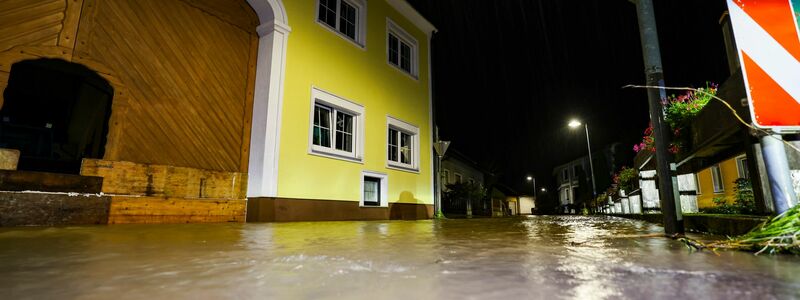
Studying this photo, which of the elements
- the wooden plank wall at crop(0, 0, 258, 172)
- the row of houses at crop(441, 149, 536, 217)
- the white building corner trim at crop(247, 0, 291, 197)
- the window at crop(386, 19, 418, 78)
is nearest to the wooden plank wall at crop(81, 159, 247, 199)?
the wooden plank wall at crop(0, 0, 258, 172)

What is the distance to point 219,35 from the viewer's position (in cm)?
632

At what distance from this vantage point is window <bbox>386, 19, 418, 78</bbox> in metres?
9.98

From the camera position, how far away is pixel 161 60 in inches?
218

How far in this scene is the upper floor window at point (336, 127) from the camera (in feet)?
24.1

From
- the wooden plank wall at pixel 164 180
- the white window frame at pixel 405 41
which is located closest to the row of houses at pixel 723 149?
the wooden plank wall at pixel 164 180

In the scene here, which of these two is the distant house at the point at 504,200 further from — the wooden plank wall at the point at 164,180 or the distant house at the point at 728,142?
the wooden plank wall at the point at 164,180

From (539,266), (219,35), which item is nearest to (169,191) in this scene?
(219,35)

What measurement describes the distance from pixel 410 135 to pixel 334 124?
3.04 m

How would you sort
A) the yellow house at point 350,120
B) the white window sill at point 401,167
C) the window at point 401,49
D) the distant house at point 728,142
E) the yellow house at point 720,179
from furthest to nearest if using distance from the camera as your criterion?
the yellow house at point 720,179, the window at point 401,49, the white window sill at point 401,167, the yellow house at point 350,120, the distant house at point 728,142

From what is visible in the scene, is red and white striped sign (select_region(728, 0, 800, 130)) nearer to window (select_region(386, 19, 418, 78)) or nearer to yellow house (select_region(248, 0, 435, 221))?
yellow house (select_region(248, 0, 435, 221))

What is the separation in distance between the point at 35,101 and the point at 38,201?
6.05m

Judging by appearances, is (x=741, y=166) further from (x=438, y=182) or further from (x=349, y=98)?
(x=349, y=98)

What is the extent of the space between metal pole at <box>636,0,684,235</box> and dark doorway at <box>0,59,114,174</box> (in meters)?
9.06

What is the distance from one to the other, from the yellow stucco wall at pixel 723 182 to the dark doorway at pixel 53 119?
1665cm
